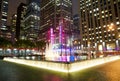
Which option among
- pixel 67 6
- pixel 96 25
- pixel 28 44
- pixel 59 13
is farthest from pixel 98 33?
pixel 67 6

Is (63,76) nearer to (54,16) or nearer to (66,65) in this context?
(66,65)

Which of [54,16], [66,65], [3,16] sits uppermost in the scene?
[3,16]

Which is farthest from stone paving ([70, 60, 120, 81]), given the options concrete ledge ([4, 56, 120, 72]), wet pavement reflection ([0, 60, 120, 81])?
concrete ledge ([4, 56, 120, 72])

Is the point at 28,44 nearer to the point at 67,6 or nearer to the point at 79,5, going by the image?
the point at 79,5

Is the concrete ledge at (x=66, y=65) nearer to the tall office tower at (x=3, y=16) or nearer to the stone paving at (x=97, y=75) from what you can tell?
the stone paving at (x=97, y=75)

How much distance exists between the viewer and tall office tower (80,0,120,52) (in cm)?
9850

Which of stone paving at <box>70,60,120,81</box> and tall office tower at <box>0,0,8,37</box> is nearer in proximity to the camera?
stone paving at <box>70,60,120,81</box>

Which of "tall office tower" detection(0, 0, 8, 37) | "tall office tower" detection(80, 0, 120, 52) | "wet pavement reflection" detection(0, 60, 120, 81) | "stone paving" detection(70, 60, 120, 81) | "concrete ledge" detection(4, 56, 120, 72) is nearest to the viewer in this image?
"stone paving" detection(70, 60, 120, 81)

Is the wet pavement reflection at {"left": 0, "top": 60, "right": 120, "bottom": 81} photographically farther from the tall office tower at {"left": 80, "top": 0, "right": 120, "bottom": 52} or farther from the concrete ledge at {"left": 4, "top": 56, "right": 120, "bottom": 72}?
the tall office tower at {"left": 80, "top": 0, "right": 120, "bottom": 52}

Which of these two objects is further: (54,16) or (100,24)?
(54,16)

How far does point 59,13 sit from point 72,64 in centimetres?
16486

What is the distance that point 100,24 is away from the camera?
109812 mm

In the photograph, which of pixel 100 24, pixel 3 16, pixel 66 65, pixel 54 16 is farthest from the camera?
pixel 54 16

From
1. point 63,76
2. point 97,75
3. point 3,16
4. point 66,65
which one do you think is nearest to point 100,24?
point 66,65
